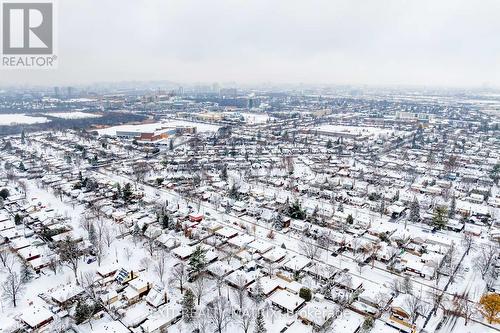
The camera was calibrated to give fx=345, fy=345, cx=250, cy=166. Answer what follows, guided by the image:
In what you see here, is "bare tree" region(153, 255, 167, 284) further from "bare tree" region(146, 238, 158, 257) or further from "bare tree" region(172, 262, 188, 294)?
"bare tree" region(146, 238, 158, 257)

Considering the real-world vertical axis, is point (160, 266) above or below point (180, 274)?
above

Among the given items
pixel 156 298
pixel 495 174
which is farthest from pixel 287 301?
pixel 495 174

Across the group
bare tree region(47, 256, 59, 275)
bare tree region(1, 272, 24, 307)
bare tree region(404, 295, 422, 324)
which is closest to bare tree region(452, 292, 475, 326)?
bare tree region(404, 295, 422, 324)

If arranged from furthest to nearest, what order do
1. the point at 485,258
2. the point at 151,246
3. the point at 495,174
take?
the point at 495,174 → the point at 151,246 → the point at 485,258

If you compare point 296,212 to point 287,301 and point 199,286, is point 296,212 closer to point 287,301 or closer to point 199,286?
point 287,301

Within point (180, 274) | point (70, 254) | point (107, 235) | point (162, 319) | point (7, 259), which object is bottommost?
point (162, 319)

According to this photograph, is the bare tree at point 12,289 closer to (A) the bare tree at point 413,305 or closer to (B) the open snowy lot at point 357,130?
(A) the bare tree at point 413,305
